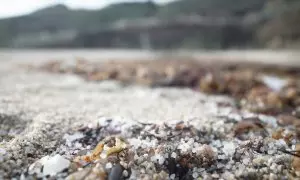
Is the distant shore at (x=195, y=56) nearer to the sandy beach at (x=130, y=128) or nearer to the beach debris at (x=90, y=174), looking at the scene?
the sandy beach at (x=130, y=128)

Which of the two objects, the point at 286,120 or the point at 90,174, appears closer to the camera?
the point at 90,174

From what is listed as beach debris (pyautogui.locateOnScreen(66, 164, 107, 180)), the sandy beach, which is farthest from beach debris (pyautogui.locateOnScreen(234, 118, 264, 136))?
beach debris (pyautogui.locateOnScreen(66, 164, 107, 180))

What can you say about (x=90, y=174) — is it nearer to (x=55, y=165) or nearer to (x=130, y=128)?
(x=55, y=165)

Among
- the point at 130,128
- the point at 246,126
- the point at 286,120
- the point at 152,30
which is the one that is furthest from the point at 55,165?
the point at 152,30

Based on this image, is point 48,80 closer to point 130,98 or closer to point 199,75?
point 130,98

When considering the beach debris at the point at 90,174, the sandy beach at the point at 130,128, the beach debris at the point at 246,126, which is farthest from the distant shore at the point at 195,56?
the beach debris at the point at 90,174

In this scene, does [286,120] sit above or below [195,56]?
above

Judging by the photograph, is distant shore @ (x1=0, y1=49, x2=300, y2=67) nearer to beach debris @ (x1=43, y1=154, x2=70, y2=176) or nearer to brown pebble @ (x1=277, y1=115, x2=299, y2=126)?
brown pebble @ (x1=277, y1=115, x2=299, y2=126)

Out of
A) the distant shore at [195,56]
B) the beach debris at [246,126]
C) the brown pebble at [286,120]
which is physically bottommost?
the distant shore at [195,56]

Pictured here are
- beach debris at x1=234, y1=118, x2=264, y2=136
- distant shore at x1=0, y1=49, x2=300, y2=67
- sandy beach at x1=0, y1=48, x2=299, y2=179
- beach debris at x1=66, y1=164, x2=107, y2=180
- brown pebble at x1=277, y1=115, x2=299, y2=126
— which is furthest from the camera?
distant shore at x1=0, y1=49, x2=300, y2=67

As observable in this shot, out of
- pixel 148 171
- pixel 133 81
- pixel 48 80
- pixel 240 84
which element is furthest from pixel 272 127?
pixel 48 80

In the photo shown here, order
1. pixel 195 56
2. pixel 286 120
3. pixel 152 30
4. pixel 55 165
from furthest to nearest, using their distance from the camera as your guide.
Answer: pixel 152 30
pixel 195 56
pixel 286 120
pixel 55 165

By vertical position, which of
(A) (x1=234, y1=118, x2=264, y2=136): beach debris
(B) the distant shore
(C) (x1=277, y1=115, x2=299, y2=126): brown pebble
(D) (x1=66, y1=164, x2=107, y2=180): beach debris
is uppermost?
(D) (x1=66, y1=164, x2=107, y2=180): beach debris

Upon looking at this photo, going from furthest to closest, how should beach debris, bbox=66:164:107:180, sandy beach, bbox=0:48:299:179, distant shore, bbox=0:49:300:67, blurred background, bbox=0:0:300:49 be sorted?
blurred background, bbox=0:0:300:49 < distant shore, bbox=0:49:300:67 < sandy beach, bbox=0:48:299:179 < beach debris, bbox=66:164:107:180
